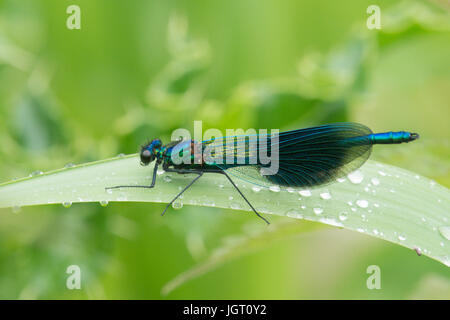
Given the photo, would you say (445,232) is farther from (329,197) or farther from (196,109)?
(196,109)

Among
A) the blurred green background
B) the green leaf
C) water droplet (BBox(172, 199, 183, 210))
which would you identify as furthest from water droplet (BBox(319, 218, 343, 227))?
water droplet (BBox(172, 199, 183, 210))

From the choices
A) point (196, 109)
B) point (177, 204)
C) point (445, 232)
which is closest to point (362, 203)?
point (445, 232)

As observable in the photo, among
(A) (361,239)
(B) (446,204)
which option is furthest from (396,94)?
(B) (446,204)

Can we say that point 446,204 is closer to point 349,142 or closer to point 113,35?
point 349,142

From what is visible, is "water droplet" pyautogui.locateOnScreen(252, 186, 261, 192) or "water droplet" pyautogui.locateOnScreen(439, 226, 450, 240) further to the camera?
"water droplet" pyautogui.locateOnScreen(252, 186, 261, 192)

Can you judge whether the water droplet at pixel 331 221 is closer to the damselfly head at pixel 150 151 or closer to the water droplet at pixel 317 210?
the water droplet at pixel 317 210

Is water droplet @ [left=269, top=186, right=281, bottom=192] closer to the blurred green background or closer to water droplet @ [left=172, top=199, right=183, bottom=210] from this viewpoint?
the blurred green background

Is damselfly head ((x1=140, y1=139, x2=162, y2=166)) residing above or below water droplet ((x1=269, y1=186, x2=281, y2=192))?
above

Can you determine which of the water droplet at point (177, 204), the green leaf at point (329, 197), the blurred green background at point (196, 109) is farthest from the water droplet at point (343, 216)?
the water droplet at point (177, 204)

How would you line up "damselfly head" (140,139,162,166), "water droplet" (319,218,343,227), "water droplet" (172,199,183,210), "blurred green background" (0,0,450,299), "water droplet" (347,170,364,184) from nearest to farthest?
1. "water droplet" (319,218,343,227)
2. "water droplet" (172,199,183,210)
3. "water droplet" (347,170,364,184)
4. "damselfly head" (140,139,162,166)
5. "blurred green background" (0,0,450,299)
